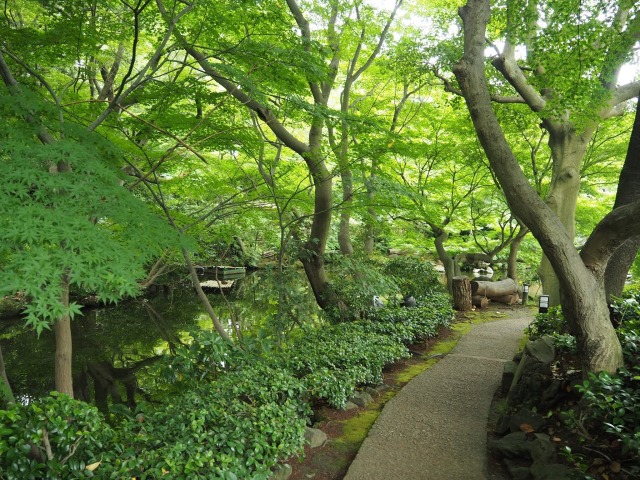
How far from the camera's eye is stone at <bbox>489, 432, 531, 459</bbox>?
3.55 meters

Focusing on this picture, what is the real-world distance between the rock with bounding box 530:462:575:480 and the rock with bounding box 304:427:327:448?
6.08 ft

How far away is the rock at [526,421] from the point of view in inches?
152

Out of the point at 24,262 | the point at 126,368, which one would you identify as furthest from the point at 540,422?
the point at 126,368

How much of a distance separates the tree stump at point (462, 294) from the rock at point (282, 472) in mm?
8287

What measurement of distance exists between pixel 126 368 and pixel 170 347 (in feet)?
3.64

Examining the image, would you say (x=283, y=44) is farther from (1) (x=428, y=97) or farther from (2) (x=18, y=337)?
(2) (x=18, y=337)

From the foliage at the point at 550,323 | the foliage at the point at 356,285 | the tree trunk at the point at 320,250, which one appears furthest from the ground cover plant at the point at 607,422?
the tree trunk at the point at 320,250

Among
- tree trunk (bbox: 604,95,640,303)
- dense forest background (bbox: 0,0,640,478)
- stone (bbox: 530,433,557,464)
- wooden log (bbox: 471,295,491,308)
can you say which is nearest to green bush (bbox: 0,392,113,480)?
dense forest background (bbox: 0,0,640,478)

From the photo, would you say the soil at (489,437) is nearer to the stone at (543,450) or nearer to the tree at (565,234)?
the stone at (543,450)

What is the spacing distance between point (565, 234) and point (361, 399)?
2.91 metres

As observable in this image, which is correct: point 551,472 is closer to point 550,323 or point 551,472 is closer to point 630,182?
point 630,182

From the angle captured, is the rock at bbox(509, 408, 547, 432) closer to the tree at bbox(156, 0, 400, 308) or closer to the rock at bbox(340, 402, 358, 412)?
the rock at bbox(340, 402, 358, 412)

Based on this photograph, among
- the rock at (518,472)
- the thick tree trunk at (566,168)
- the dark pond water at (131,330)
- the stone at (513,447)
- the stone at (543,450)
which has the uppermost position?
the thick tree trunk at (566,168)

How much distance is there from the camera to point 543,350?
477 cm
